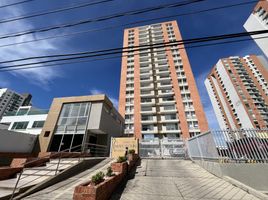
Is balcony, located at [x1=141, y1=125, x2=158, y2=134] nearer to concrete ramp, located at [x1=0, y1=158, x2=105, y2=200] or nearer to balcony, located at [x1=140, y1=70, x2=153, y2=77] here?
balcony, located at [x1=140, y1=70, x2=153, y2=77]

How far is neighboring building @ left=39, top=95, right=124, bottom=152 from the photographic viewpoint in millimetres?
15375

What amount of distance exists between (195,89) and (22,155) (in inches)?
1472

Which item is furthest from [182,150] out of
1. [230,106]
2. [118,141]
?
[230,106]

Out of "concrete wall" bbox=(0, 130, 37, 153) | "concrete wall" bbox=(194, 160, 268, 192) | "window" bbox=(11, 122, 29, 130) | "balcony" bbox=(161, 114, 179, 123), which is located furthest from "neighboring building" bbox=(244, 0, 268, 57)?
"window" bbox=(11, 122, 29, 130)

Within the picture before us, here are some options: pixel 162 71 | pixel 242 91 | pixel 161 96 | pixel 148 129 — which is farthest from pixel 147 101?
pixel 242 91

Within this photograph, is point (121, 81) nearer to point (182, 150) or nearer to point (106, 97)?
point (106, 97)

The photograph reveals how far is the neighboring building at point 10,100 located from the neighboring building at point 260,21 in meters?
130

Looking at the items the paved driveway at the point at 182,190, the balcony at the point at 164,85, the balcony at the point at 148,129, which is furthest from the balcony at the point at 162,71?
the paved driveway at the point at 182,190

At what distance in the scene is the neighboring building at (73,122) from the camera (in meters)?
15.4

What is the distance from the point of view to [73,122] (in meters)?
16.2

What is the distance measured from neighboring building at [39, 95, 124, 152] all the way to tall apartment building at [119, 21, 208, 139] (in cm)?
2070

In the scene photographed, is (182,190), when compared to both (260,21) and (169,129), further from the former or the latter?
(260,21)

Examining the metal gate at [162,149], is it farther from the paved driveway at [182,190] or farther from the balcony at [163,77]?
the balcony at [163,77]

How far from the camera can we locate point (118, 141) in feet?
50.3
